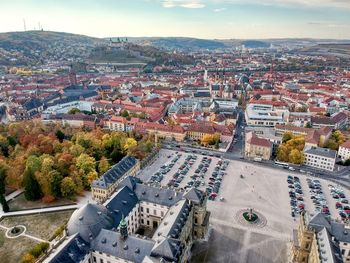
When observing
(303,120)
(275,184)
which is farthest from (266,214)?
(303,120)

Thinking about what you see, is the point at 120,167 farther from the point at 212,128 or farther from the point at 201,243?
the point at 212,128

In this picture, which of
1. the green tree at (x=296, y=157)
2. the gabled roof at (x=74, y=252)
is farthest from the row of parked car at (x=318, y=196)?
the gabled roof at (x=74, y=252)

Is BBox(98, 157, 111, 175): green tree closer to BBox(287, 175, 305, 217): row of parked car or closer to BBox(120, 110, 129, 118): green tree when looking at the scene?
BBox(287, 175, 305, 217): row of parked car

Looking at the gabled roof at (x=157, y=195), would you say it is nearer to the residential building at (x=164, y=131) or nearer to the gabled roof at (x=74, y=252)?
the gabled roof at (x=74, y=252)

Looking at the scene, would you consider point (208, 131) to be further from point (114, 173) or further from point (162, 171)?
point (114, 173)

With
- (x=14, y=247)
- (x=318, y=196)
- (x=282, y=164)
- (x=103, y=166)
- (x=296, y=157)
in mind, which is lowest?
(x=14, y=247)

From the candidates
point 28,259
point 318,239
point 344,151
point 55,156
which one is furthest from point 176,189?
point 344,151
